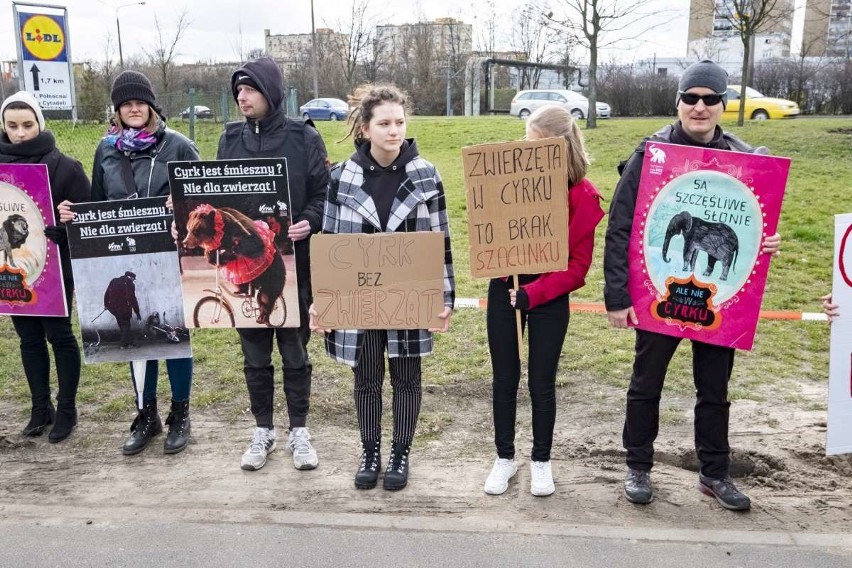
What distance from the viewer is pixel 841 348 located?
3482mm

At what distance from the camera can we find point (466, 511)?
3.67m

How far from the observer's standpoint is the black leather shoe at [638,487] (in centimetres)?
367

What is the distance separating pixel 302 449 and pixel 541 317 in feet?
5.15

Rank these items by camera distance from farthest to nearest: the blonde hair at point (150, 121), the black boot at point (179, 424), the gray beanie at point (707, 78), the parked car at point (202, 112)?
1. the parked car at point (202, 112)
2. the black boot at point (179, 424)
3. the blonde hair at point (150, 121)
4. the gray beanie at point (707, 78)

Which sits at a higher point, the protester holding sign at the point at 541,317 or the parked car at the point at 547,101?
the parked car at the point at 547,101

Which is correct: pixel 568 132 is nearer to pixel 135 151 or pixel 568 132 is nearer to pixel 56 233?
pixel 135 151

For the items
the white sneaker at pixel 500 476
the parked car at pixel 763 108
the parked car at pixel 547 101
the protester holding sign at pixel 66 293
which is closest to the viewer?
the white sneaker at pixel 500 476

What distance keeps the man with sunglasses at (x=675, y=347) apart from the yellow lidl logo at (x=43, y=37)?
35.2ft

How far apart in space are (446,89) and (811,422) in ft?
142

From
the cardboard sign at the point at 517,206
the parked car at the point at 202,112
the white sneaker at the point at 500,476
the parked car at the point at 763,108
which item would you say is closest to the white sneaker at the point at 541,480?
the white sneaker at the point at 500,476

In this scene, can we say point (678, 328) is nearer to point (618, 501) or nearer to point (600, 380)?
point (618, 501)

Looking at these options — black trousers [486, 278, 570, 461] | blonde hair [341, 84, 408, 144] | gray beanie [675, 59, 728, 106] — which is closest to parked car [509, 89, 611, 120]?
blonde hair [341, 84, 408, 144]

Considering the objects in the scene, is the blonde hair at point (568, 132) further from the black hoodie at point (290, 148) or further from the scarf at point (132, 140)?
the scarf at point (132, 140)

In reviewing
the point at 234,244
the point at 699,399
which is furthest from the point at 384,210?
the point at 699,399
